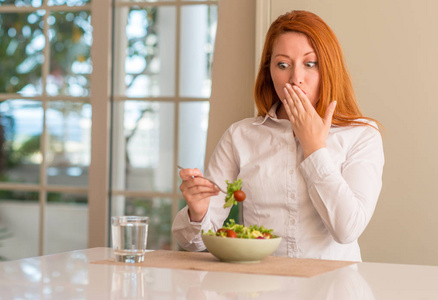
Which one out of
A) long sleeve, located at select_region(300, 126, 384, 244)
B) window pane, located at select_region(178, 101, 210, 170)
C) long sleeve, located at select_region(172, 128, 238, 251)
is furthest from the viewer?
window pane, located at select_region(178, 101, 210, 170)

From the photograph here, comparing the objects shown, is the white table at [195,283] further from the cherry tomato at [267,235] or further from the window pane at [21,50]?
the window pane at [21,50]

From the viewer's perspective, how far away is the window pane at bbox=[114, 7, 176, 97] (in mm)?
3420

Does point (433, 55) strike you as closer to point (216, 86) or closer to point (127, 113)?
point (216, 86)

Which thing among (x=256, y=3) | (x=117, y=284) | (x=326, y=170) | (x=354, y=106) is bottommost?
(x=117, y=284)

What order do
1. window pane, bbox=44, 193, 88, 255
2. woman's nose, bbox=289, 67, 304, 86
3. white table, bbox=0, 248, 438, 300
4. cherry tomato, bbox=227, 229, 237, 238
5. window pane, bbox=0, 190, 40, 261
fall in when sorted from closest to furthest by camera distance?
1. white table, bbox=0, 248, 438, 300
2. cherry tomato, bbox=227, 229, 237, 238
3. woman's nose, bbox=289, 67, 304, 86
4. window pane, bbox=0, 190, 40, 261
5. window pane, bbox=44, 193, 88, 255

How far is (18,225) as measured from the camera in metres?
4.75

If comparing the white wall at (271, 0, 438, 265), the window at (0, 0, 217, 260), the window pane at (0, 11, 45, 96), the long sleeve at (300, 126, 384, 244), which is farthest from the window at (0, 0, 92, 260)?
the long sleeve at (300, 126, 384, 244)

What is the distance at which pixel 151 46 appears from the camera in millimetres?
3549

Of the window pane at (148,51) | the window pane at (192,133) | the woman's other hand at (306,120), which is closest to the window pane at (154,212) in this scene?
the window pane at (192,133)

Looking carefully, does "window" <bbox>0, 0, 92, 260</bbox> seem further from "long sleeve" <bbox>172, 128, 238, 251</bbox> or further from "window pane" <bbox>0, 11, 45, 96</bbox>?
"long sleeve" <bbox>172, 128, 238, 251</bbox>

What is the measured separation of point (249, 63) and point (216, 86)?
0.18 meters

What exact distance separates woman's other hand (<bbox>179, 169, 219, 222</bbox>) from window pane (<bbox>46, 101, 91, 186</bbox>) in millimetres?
3213

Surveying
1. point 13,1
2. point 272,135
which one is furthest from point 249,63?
point 13,1

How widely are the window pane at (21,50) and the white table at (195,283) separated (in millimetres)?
3836
